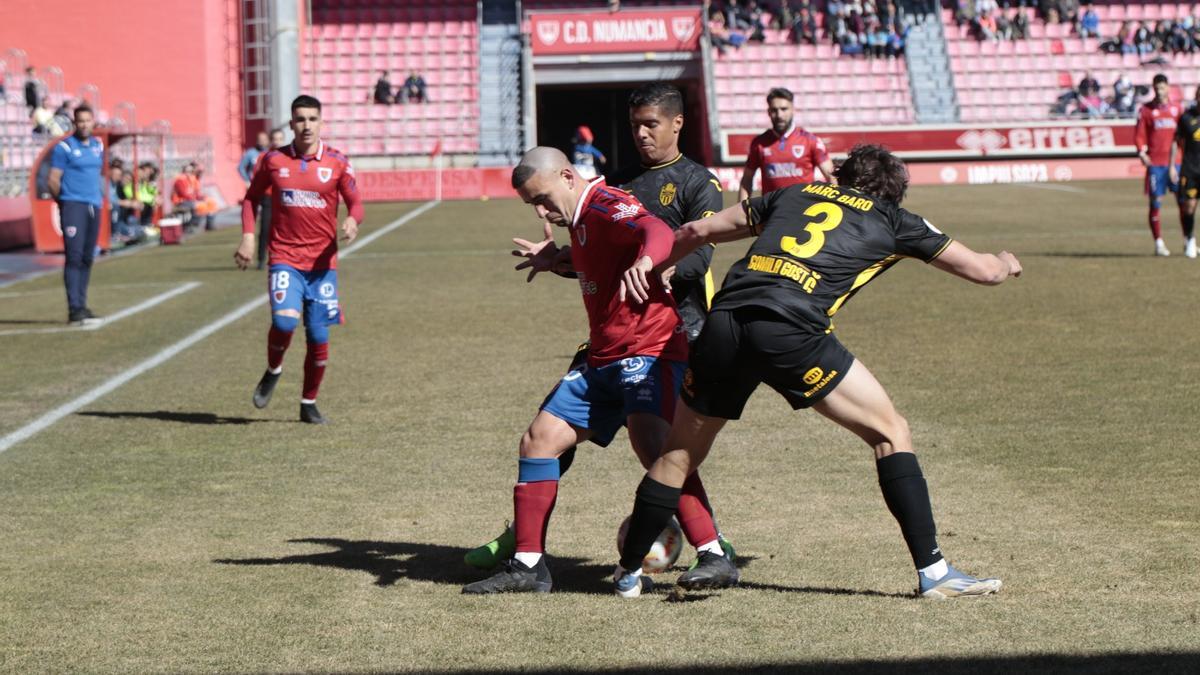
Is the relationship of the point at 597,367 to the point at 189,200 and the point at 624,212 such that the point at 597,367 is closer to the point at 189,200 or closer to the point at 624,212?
the point at 624,212

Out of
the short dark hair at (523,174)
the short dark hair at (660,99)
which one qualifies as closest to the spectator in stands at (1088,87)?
the short dark hair at (660,99)

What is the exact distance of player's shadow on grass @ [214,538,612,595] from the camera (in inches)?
248

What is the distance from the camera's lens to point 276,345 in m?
10.7

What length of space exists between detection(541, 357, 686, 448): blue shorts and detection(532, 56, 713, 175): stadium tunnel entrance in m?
39.4

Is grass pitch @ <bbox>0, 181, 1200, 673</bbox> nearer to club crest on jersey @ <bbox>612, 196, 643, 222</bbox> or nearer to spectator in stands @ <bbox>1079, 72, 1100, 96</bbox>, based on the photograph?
club crest on jersey @ <bbox>612, 196, 643, 222</bbox>

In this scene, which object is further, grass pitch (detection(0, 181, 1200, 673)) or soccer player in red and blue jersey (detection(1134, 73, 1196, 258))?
soccer player in red and blue jersey (detection(1134, 73, 1196, 258))

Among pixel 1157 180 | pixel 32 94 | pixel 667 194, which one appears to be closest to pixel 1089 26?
pixel 1157 180

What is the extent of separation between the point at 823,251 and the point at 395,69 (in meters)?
47.5

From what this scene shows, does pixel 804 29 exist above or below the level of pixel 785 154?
above

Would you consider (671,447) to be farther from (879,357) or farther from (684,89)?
(684,89)

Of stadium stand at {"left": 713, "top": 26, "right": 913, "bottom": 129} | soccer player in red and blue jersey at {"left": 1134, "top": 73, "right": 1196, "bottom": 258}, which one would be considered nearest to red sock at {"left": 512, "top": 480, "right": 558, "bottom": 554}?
soccer player in red and blue jersey at {"left": 1134, "top": 73, "right": 1196, "bottom": 258}

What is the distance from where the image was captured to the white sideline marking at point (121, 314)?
15719 mm

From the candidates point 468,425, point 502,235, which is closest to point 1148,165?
point 502,235

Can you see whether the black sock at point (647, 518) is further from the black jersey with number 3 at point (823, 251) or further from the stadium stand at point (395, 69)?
the stadium stand at point (395, 69)
